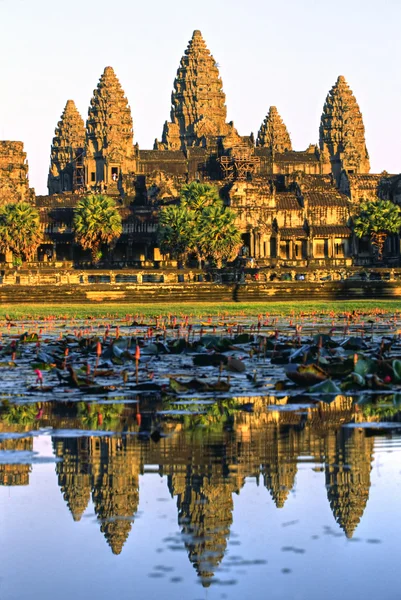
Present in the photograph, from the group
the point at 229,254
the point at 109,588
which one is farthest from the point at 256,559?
the point at 229,254

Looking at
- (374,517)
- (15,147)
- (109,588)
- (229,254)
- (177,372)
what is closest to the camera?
(109,588)

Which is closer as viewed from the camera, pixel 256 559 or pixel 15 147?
pixel 256 559

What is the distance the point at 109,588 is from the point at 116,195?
158863mm

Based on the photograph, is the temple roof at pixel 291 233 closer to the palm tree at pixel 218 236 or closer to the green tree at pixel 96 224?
the palm tree at pixel 218 236

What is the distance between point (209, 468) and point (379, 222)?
12359cm

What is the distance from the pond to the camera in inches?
521

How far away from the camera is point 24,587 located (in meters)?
12.9

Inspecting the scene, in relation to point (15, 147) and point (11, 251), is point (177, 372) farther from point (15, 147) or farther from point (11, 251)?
point (15, 147)

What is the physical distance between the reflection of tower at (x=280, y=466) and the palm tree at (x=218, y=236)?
105 metres

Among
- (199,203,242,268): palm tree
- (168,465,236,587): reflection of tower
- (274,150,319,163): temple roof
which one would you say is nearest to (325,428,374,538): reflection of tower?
(168,465,236,587): reflection of tower

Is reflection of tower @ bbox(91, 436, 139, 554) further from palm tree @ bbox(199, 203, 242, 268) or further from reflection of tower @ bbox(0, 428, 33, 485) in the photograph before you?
palm tree @ bbox(199, 203, 242, 268)

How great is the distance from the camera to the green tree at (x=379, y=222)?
139875 millimetres

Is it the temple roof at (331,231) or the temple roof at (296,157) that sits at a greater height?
the temple roof at (296,157)

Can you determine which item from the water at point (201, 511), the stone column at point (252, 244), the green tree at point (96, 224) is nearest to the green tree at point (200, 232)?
the green tree at point (96, 224)
